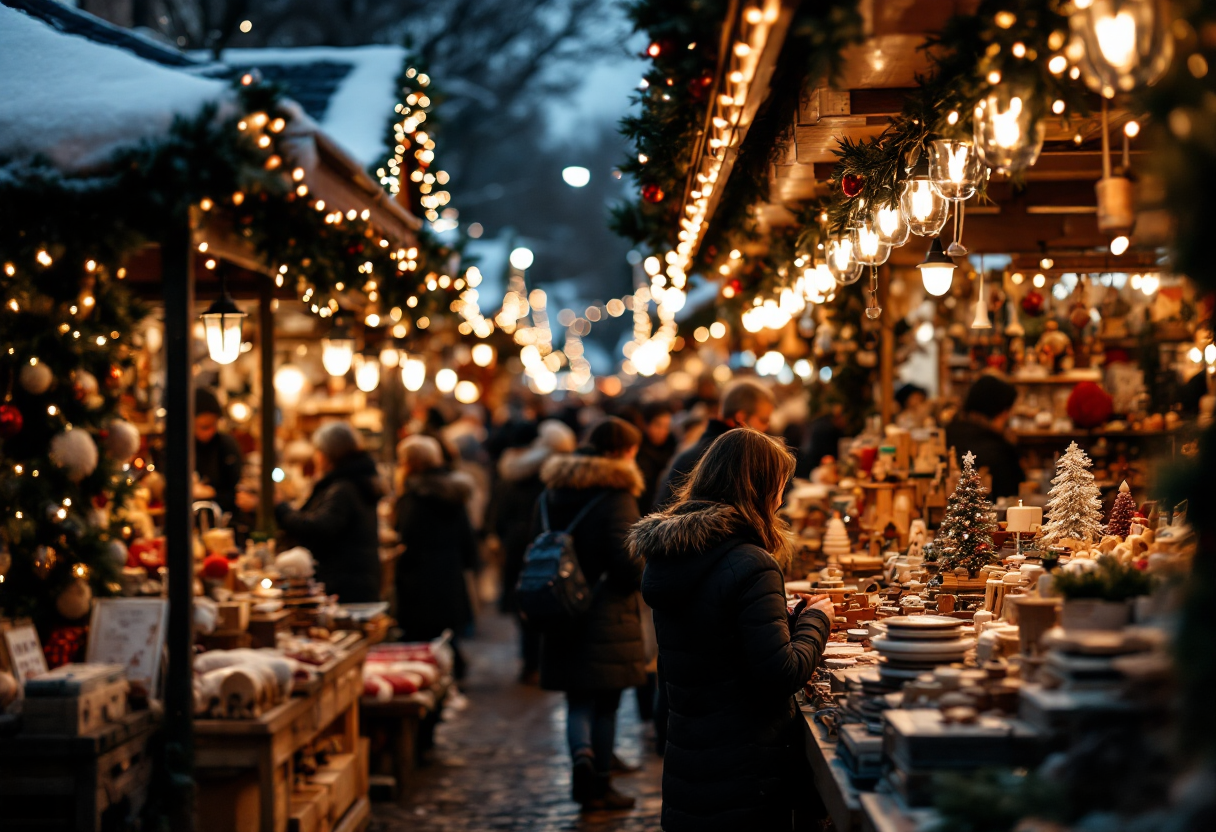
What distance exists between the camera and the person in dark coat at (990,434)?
7344 millimetres

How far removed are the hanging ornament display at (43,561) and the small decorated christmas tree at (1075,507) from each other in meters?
4.24

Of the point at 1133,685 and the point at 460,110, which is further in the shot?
the point at 460,110

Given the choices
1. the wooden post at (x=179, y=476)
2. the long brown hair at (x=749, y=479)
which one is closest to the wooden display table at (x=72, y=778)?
the wooden post at (x=179, y=476)

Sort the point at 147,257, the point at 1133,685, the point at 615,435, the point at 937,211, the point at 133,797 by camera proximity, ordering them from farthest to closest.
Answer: the point at 147,257 → the point at 615,435 → the point at 133,797 → the point at 937,211 → the point at 1133,685

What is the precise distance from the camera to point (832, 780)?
3379 mm

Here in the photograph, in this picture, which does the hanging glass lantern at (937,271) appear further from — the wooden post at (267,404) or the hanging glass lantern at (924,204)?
the wooden post at (267,404)

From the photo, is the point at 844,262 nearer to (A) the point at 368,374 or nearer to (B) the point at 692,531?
(B) the point at 692,531

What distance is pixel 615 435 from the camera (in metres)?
6.72

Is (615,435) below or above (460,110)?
below

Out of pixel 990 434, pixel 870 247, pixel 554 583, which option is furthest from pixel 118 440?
pixel 990 434

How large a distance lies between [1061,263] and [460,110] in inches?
652

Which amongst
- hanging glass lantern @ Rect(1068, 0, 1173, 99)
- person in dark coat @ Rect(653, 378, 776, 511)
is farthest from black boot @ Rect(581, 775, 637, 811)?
hanging glass lantern @ Rect(1068, 0, 1173, 99)

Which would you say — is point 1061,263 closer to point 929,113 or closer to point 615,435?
point 615,435

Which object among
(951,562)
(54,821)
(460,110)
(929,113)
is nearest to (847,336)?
(951,562)
